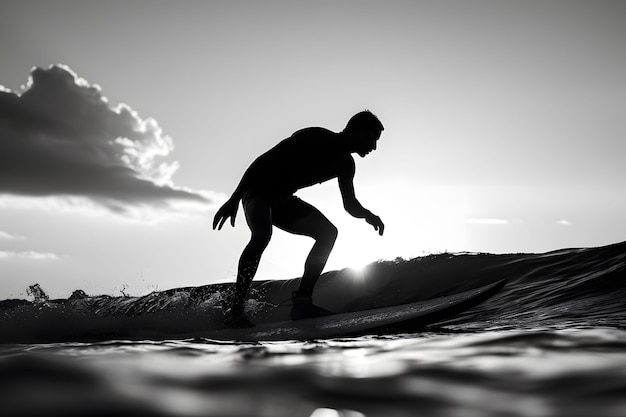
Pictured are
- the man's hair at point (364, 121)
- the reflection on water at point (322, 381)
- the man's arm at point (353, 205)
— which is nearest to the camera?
the reflection on water at point (322, 381)

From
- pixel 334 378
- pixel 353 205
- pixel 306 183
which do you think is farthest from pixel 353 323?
pixel 334 378

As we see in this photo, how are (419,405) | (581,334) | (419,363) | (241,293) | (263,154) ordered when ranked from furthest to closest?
(263,154) < (241,293) < (581,334) < (419,363) < (419,405)

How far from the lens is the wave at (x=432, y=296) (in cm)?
390

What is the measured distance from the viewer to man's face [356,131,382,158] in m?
4.32

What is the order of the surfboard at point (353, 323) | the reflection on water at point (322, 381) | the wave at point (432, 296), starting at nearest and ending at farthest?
1. the reflection on water at point (322, 381)
2. the surfboard at point (353, 323)
3. the wave at point (432, 296)

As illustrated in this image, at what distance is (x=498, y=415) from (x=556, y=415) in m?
0.11

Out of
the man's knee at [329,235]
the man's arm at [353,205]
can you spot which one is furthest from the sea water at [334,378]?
the man's arm at [353,205]

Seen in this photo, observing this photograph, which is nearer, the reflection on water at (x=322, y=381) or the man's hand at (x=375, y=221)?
the reflection on water at (x=322, y=381)

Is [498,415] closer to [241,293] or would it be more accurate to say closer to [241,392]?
[241,392]

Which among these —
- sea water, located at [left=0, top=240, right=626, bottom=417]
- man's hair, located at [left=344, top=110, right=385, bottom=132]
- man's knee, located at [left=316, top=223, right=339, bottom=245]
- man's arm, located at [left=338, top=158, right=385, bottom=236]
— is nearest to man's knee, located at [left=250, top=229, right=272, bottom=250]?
man's knee, located at [left=316, top=223, right=339, bottom=245]

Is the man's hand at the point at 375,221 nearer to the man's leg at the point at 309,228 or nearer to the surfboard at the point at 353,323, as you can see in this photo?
the man's leg at the point at 309,228

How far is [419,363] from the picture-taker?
4.99ft

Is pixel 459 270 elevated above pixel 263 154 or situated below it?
below

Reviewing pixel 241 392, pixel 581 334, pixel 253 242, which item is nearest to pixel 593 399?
pixel 241 392
